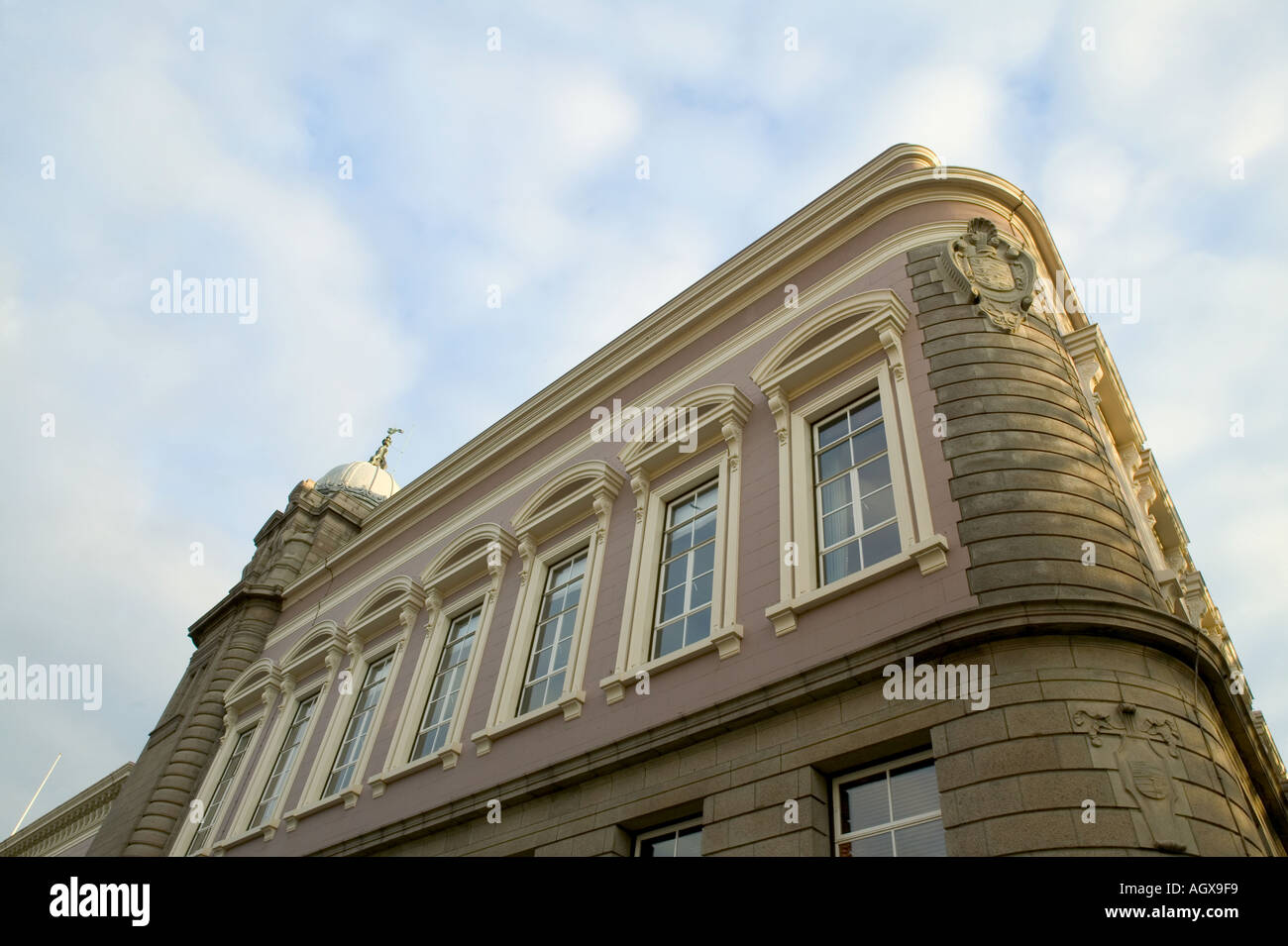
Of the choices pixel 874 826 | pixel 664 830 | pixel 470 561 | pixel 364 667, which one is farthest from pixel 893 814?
pixel 364 667

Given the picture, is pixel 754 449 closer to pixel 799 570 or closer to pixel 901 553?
pixel 799 570

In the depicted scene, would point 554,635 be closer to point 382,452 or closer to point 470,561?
point 470,561

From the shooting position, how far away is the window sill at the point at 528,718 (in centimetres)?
1195

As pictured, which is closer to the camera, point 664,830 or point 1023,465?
point 1023,465

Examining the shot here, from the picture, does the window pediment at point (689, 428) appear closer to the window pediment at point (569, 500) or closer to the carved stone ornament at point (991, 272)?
the window pediment at point (569, 500)

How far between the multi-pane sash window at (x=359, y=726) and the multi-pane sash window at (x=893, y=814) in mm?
9257

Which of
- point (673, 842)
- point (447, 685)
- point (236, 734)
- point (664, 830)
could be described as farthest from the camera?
point (236, 734)

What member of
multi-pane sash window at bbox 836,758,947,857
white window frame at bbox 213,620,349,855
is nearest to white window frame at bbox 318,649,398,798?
white window frame at bbox 213,620,349,855

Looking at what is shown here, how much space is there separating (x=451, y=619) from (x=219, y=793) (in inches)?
283

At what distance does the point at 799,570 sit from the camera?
10.7 metres

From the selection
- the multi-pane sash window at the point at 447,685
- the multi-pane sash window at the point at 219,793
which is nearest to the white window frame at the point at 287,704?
the multi-pane sash window at the point at 219,793

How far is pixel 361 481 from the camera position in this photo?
3241 centimetres

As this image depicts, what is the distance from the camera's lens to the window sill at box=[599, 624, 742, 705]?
417 inches

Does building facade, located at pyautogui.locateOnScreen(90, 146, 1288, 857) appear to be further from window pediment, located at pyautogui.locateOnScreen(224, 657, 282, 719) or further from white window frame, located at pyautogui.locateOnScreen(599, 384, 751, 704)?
window pediment, located at pyautogui.locateOnScreen(224, 657, 282, 719)
